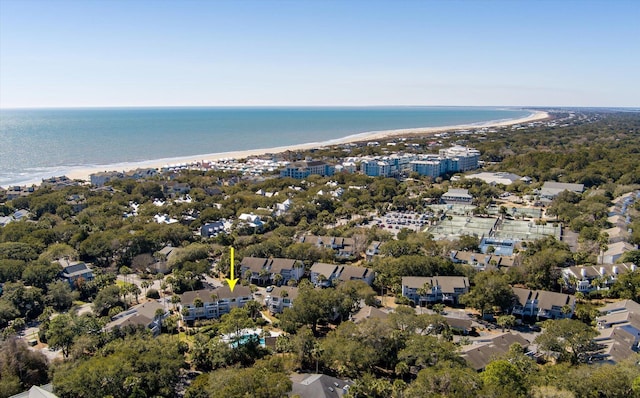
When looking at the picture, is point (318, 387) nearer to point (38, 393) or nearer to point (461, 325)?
point (38, 393)

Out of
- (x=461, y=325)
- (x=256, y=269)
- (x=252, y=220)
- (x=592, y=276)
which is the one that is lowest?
(x=461, y=325)

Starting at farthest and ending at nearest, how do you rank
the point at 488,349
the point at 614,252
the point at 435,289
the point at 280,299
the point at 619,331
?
the point at 614,252 → the point at 435,289 → the point at 280,299 → the point at 619,331 → the point at 488,349

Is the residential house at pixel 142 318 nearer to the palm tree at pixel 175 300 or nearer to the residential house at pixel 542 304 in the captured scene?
the palm tree at pixel 175 300

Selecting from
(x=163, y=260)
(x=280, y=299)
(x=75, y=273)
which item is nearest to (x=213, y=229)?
(x=163, y=260)

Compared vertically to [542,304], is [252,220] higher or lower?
higher

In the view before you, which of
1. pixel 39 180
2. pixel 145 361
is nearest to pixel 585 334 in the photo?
pixel 145 361

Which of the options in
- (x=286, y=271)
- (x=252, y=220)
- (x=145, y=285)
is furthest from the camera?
(x=252, y=220)

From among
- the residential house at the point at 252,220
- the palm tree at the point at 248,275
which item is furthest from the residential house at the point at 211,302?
the residential house at the point at 252,220
